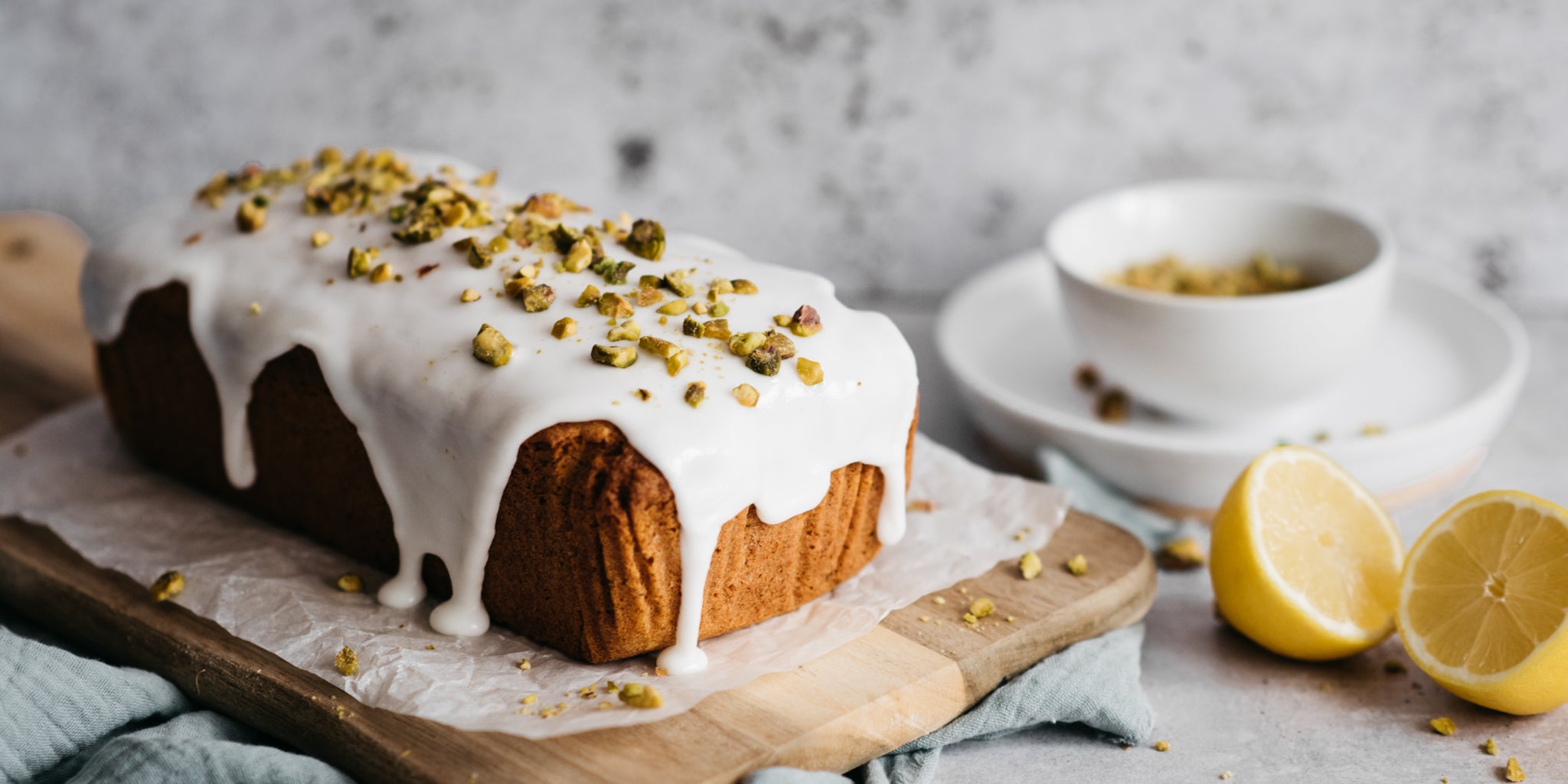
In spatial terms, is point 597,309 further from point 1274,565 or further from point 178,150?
point 178,150

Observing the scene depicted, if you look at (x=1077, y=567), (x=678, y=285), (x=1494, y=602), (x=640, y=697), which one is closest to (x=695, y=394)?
(x=678, y=285)

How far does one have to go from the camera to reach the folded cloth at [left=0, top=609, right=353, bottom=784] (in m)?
1.48

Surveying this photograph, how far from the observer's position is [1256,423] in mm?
2520

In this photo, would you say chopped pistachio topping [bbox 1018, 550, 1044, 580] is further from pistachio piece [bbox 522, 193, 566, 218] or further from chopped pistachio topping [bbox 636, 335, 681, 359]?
pistachio piece [bbox 522, 193, 566, 218]

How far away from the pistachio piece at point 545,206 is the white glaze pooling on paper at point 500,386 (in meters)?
0.04

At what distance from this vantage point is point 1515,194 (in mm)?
3084

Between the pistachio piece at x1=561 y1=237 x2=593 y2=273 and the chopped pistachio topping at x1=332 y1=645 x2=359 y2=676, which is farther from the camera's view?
the pistachio piece at x1=561 y1=237 x2=593 y2=273

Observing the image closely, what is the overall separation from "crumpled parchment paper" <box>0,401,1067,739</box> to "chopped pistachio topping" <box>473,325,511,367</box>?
1.26 ft

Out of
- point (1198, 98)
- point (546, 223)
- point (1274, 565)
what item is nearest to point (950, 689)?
point (1274, 565)

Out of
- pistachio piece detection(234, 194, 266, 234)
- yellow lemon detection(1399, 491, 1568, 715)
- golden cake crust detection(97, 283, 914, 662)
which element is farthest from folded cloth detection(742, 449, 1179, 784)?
pistachio piece detection(234, 194, 266, 234)

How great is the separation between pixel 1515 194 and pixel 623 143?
84.9 inches

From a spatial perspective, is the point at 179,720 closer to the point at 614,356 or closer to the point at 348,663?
the point at 348,663

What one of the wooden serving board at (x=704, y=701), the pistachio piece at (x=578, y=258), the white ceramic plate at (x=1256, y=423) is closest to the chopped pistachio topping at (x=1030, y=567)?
the wooden serving board at (x=704, y=701)

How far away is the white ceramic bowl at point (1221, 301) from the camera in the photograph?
2301mm
